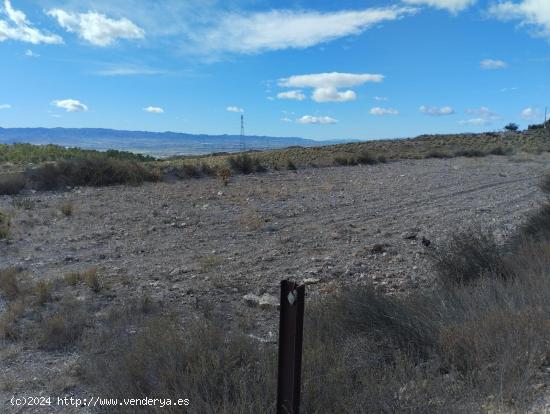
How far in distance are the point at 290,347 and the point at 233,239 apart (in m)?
8.15

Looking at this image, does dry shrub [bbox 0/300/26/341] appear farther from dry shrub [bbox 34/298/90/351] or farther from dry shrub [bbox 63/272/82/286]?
dry shrub [bbox 63/272/82/286]

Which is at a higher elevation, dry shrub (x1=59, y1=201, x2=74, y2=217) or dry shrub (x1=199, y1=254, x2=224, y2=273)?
dry shrub (x1=59, y1=201, x2=74, y2=217)

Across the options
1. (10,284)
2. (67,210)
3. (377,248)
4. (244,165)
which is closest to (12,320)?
(10,284)

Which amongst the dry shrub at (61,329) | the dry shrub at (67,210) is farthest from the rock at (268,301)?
the dry shrub at (67,210)

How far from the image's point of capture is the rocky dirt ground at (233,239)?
7.35m

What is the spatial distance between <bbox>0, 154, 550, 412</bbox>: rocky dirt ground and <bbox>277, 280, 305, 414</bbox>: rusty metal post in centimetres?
240

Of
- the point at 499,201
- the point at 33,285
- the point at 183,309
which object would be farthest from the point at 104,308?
the point at 499,201

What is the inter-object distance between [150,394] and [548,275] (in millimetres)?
4434

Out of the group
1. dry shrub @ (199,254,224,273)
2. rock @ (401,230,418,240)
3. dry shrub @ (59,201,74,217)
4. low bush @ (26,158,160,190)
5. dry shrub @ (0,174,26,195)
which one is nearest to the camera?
dry shrub @ (199,254,224,273)

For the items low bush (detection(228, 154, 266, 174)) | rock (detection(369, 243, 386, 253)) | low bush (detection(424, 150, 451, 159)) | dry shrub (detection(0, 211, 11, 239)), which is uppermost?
low bush (detection(424, 150, 451, 159))

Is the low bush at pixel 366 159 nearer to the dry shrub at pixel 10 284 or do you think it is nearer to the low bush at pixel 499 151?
the low bush at pixel 499 151

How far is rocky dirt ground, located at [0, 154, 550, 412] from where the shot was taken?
24.1ft

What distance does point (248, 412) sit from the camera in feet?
12.1

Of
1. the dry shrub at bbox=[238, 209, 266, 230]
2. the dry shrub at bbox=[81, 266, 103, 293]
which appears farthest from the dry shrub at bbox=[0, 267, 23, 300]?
the dry shrub at bbox=[238, 209, 266, 230]
